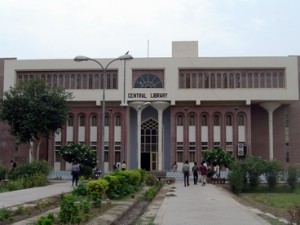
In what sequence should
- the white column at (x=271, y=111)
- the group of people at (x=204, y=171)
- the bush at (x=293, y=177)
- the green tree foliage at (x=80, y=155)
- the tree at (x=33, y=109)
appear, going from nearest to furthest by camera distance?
the bush at (x=293, y=177) → the group of people at (x=204, y=171) → the green tree foliage at (x=80, y=155) → the tree at (x=33, y=109) → the white column at (x=271, y=111)

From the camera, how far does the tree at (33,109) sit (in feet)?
143

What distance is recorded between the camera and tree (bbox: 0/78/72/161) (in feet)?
143

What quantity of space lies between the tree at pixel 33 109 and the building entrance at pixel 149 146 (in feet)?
39.6

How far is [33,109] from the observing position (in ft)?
142

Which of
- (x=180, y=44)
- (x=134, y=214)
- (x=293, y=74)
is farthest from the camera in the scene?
(x=180, y=44)

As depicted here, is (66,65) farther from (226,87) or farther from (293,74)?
(293,74)

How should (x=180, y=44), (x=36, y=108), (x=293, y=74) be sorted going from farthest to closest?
(x=180, y=44)
(x=293, y=74)
(x=36, y=108)

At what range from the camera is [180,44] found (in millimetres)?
55781

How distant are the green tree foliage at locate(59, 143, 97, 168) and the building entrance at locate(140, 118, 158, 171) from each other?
14149mm

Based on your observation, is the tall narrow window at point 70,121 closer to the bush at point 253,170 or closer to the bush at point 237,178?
the bush at point 237,178

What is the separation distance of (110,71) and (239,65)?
1418cm

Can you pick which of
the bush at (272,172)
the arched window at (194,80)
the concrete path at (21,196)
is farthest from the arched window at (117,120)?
the concrete path at (21,196)

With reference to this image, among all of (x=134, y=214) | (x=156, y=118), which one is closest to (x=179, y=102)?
(x=156, y=118)

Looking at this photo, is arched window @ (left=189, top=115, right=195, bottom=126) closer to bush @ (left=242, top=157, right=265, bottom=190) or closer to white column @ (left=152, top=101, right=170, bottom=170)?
white column @ (left=152, top=101, right=170, bottom=170)
